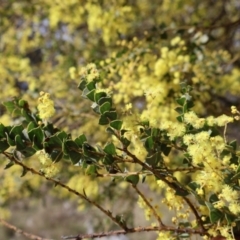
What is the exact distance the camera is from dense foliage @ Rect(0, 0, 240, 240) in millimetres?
1079

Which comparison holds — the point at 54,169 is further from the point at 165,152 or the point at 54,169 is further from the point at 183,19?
the point at 183,19

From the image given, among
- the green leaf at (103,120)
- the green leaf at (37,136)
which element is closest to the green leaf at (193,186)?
the green leaf at (103,120)

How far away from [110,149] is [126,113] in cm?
11

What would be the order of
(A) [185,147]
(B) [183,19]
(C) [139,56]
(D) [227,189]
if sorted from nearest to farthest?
(D) [227,189] < (A) [185,147] < (C) [139,56] < (B) [183,19]

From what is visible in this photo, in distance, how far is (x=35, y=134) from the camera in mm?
1070

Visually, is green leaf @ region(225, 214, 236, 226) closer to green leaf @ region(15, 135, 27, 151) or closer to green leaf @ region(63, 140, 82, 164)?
green leaf @ region(63, 140, 82, 164)

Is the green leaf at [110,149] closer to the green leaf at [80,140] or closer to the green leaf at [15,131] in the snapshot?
the green leaf at [80,140]

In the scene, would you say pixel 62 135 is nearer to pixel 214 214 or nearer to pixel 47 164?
pixel 47 164

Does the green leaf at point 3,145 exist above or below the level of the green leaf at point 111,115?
above

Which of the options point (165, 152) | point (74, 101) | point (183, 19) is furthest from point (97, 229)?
point (165, 152)

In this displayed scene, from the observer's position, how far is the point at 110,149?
1082 mm

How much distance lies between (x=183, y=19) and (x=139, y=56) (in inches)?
53.6

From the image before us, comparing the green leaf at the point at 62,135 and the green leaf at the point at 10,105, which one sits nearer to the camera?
the green leaf at the point at 62,135

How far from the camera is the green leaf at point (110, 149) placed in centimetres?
108
